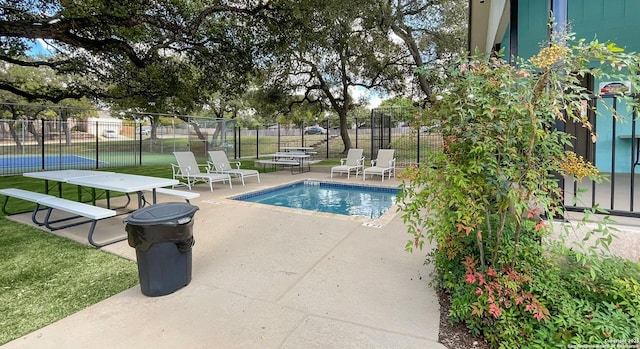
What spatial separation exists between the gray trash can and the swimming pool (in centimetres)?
422

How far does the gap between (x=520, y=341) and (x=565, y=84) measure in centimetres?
150

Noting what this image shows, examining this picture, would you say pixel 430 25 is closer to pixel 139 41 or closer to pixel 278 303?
pixel 139 41

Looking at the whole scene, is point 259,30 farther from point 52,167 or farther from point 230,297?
point 52,167

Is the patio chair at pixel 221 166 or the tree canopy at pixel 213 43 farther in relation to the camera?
the patio chair at pixel 221 166

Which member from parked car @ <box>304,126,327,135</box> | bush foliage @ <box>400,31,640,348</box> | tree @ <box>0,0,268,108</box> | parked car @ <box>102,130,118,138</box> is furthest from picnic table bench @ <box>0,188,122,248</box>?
parked car @ <box>304,126,327,135</box>

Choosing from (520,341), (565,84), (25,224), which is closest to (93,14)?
(25,224)

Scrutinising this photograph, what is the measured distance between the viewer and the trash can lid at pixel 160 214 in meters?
2.71

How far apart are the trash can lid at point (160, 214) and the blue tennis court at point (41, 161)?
11854 millimetres

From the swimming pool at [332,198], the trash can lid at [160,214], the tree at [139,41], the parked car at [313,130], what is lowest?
the swimming pool at [332,198]

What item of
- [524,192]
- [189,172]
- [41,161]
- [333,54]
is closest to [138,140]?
[41,161]

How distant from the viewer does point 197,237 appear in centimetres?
446

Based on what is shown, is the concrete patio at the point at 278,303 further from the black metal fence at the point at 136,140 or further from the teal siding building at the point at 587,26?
the black metal fence at the point at 136,140

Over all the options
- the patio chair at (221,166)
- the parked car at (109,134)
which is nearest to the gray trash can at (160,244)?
the patio chair at (221,166)

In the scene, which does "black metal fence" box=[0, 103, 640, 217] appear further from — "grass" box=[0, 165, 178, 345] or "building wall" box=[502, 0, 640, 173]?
"grass" box=[0, 165, 178, 345]
